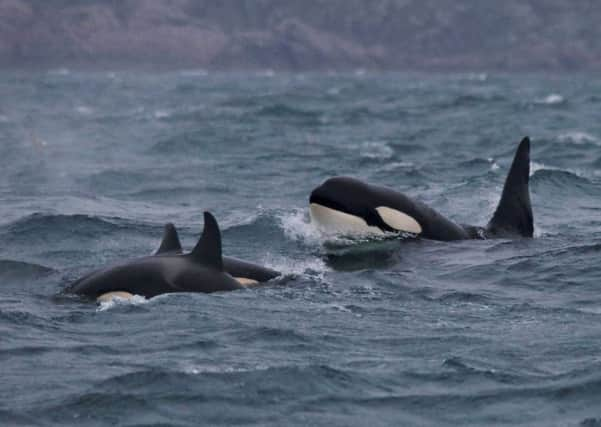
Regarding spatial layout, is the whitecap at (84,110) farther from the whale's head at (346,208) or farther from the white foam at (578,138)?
the whale's head at (346,208)

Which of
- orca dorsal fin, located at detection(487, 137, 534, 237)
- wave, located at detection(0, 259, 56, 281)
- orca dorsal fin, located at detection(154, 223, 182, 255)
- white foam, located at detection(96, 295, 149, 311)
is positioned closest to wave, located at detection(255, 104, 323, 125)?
orca dorsal fin, located at detection(487, 137, 534, 237)

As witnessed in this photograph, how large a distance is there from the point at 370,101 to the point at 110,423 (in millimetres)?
53175

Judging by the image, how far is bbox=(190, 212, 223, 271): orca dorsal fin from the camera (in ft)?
37.0

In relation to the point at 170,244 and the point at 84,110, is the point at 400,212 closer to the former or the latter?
the point at 170,244

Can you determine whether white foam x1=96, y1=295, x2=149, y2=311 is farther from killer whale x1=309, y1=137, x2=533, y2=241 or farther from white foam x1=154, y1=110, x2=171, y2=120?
white foam x1=154, y1=110, x2=171, y2=120

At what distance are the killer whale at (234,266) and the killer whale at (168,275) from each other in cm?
26

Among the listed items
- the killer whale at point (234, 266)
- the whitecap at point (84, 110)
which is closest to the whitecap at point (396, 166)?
the killer whale at point (234, 266)

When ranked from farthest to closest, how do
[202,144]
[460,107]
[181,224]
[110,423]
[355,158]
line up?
[460,107], [202,144], [355,158], [181,224], [110,423]

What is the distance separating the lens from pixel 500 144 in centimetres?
3338

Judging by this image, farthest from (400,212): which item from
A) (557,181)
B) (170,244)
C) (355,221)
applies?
(557,181)

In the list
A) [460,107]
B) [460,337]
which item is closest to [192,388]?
[460,337]

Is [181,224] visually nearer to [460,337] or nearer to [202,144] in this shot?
[460,337]

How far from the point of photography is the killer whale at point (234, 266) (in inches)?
474

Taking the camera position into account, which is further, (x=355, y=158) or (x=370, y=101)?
(x=370, y=101)
